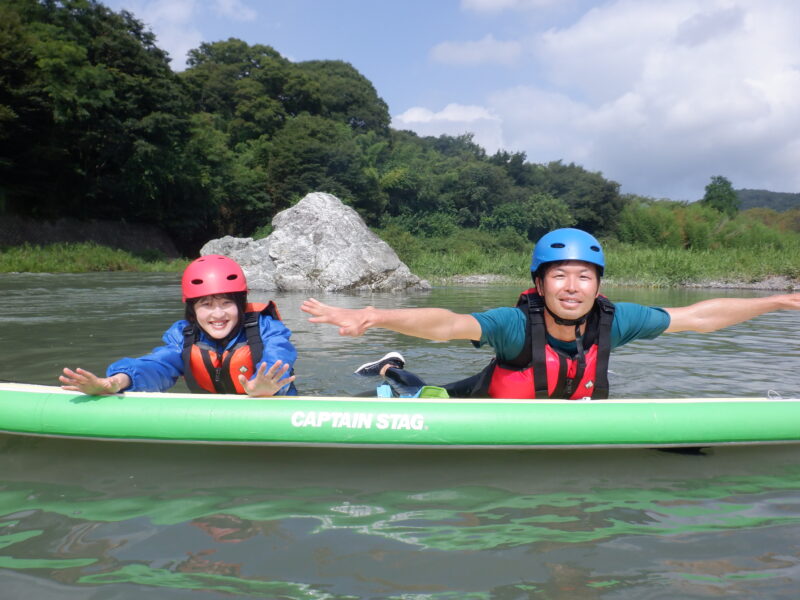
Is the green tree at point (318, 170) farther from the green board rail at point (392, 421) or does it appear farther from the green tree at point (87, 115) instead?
the green board rail at point (392, 421)

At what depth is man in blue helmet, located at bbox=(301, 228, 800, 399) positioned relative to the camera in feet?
9.95

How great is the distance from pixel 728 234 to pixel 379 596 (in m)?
34.9

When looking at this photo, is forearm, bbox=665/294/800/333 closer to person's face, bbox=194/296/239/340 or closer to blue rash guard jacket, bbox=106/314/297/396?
blue rash guard jacket, bbox=106/314/297/396

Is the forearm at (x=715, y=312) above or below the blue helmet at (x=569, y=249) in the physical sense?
below

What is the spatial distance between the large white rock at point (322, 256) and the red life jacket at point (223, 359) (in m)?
11.9

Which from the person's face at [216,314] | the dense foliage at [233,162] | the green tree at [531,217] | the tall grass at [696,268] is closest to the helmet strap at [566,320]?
the person's face at [216,314]

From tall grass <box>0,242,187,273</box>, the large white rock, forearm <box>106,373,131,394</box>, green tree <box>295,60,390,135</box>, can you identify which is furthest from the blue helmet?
green tree <box>295,60,390,135</box>

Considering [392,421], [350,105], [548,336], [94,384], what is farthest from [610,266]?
[350,105]

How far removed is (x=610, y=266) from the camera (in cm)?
1934

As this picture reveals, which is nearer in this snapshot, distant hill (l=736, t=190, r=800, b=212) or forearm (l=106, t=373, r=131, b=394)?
→ forearm (l=106, t=373, r=131, b=394)

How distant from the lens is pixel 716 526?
7.39 ft

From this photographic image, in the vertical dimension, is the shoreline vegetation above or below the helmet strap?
above

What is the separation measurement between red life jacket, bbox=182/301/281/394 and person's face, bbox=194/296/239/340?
0.09 m

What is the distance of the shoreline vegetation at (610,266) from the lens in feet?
58.6
